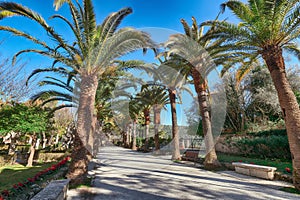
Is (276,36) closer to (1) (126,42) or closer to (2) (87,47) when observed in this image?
(1) (126,42)

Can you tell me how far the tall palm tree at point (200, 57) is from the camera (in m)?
9.98

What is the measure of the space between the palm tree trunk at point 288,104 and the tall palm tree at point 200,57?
3253mm

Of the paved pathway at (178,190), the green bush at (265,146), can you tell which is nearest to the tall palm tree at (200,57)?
the paved pathway at (178,190)

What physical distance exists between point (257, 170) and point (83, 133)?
7380 millimetres

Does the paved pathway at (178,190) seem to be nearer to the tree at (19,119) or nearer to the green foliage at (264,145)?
the green foliage at (264,145)

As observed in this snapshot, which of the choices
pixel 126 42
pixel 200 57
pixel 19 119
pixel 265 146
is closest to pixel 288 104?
pixel 200 57

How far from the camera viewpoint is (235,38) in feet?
24.6

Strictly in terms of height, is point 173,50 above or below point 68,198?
above

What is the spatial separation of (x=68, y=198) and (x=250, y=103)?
62.1ft

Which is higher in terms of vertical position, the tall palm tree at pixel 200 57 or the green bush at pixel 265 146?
the tall palm tree at pixel 200 57

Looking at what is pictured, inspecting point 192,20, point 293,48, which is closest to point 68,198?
point 293,48

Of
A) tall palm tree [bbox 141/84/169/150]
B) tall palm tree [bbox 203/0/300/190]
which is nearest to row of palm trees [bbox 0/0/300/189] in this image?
tall palm tree [bbox 203/0/300/190]

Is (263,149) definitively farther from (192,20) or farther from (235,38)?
(192,20)

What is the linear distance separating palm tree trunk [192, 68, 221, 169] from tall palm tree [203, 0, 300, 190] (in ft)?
11.6
